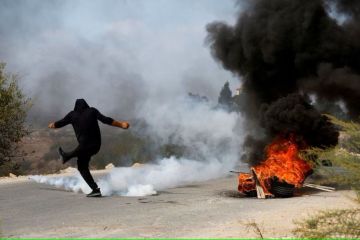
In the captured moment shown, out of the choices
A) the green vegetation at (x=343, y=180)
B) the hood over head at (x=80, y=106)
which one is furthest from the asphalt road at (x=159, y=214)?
the hood over head at (x=80, y=106)

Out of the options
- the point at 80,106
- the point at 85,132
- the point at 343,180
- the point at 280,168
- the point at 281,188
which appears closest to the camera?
the point at 343,180

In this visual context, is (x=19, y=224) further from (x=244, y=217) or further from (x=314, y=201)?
(x=314, y=201)

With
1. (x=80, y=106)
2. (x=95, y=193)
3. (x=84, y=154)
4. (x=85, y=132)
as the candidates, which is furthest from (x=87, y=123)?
(x=95, y=193)

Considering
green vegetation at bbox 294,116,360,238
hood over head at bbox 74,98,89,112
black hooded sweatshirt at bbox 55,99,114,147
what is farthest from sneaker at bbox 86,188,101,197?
green vegetation at bbox 294,116,360,238

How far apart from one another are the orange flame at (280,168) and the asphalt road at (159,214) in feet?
1.51

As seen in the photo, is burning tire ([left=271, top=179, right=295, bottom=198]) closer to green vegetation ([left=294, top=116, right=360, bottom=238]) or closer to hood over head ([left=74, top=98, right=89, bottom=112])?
hood over head ([left=74, top=98, right=89, bottom=112])

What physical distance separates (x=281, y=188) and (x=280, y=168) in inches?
27.0

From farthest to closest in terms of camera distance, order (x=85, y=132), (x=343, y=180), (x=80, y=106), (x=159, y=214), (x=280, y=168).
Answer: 1. (x=280, y=168)
2. (x=80, y=106)
3. (x=85, y=132)
4. (x=159, y=214)
5. (x=343, y=180)

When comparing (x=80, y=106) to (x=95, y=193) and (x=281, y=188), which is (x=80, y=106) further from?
(x=281, y=188)

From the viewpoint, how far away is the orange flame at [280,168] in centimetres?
1173

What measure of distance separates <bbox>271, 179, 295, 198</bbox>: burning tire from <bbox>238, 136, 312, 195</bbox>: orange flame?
78 mm

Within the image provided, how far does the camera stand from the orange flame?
11.7 meters

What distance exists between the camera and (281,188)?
38.2 ft

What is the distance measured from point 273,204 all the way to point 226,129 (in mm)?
11841
